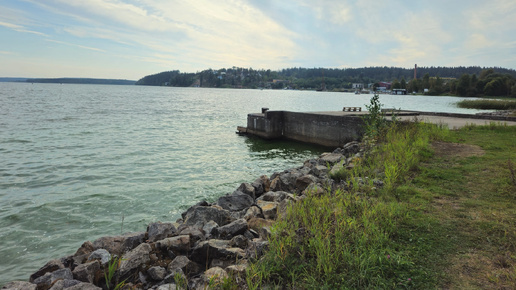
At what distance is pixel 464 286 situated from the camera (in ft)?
10.2

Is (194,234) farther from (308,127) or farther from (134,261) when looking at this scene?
(308,127)

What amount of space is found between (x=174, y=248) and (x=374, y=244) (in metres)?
3.07

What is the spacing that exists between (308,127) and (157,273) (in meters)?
18.7

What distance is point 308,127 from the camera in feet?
72.1

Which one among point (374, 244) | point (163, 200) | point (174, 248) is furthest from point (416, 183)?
point (163, 200)

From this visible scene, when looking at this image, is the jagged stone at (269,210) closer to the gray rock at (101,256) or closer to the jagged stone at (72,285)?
the gray rock at (101,256)

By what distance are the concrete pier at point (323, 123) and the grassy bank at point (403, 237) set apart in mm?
12298

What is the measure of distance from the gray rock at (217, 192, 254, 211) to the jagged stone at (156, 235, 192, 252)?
2.54 m

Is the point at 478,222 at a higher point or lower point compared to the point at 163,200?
higher

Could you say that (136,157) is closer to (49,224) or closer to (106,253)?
(49,224)

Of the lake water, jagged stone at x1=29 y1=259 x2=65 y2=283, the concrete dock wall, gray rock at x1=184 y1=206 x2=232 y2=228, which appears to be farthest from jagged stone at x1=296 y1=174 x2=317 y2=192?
the concrete dock wall

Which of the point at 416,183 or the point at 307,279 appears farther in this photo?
the point at 416,183

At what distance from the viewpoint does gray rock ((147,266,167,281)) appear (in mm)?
4227

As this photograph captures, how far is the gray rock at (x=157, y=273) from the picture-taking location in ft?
13.9
